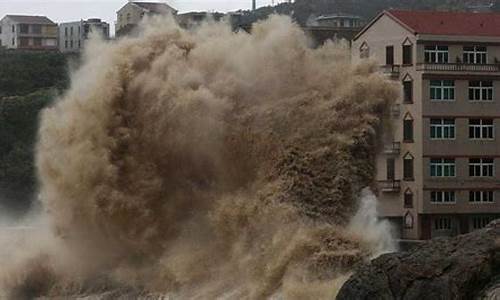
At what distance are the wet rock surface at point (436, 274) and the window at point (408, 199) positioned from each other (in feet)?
87.6

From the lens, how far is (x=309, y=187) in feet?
63.4

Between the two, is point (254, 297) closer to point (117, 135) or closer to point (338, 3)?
point (117, 135)

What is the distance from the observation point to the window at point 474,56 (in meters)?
41.9

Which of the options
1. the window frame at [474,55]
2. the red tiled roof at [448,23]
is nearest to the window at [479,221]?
the window frame at [474,55]

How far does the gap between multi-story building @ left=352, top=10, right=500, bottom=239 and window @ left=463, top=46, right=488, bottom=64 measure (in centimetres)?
4

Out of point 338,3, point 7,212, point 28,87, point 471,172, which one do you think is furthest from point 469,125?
point 338,3

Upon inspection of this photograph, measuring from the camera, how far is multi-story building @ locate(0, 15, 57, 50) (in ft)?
339

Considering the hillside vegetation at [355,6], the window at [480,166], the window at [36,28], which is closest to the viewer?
the window at [480,166]

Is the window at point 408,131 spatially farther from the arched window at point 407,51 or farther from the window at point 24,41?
the window at point 24,41

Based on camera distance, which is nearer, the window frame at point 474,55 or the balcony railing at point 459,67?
the balcony railing at point 459,67

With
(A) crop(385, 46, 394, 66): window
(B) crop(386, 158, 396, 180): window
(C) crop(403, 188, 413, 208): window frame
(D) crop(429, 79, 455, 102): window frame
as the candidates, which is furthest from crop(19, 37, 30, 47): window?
(D) crop(429, 79, 455, 102): window frame

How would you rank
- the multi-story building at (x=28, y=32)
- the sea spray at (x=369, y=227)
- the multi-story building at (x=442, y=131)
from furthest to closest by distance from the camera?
the multi-story building at (x=28, y=32) < the multi-story building at (x=442, y=131) < the sea spray at (x=369, y=227)

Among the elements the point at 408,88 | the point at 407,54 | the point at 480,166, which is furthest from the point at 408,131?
the point at 480,166

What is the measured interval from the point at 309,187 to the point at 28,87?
58305mm
